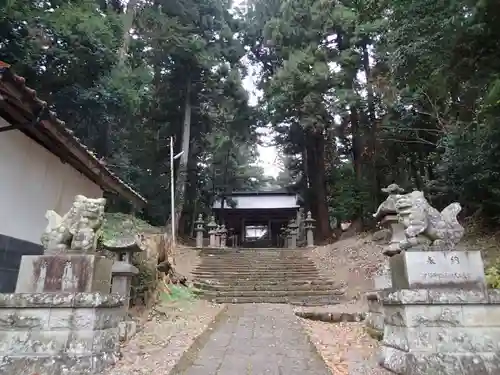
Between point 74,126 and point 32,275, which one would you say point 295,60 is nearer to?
point 74,126

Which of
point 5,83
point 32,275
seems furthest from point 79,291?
point 5,83

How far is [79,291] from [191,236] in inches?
830

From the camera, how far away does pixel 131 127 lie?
61.2 feet

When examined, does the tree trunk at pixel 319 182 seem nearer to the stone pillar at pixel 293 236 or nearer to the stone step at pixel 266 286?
the stone pillar at pixel 293 236

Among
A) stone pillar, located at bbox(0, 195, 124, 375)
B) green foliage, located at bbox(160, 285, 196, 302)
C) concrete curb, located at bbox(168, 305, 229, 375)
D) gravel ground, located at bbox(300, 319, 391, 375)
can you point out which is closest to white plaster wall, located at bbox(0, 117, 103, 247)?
stone pillar, located at bbox(0, 195, 124, 375)

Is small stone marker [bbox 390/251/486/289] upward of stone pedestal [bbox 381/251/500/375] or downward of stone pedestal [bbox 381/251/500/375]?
upward

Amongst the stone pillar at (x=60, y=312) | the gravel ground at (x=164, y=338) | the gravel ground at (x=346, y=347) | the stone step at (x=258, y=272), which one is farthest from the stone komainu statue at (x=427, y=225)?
the stone step at (x=258, y=272)

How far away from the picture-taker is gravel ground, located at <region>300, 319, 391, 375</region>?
4.20 meters

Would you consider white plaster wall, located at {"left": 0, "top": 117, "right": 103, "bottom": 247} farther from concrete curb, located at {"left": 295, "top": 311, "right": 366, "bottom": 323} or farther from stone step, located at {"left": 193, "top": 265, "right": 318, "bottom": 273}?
stone step, located at {"left": 193, "top": 265, "right": 318, "bottom": 273}

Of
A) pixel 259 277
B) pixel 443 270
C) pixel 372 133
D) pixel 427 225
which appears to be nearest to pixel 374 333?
pixel 443 270

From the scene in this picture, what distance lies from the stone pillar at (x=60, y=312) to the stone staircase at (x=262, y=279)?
22.1ft

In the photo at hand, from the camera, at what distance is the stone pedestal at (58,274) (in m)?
3.89

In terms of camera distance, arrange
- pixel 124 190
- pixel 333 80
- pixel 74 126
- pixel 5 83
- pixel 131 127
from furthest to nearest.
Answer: pixel 131 127 → pixel 333 80 → pixel 74 126 → pixel 124 190 → pixel 5 83

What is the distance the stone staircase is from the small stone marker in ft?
21.8
